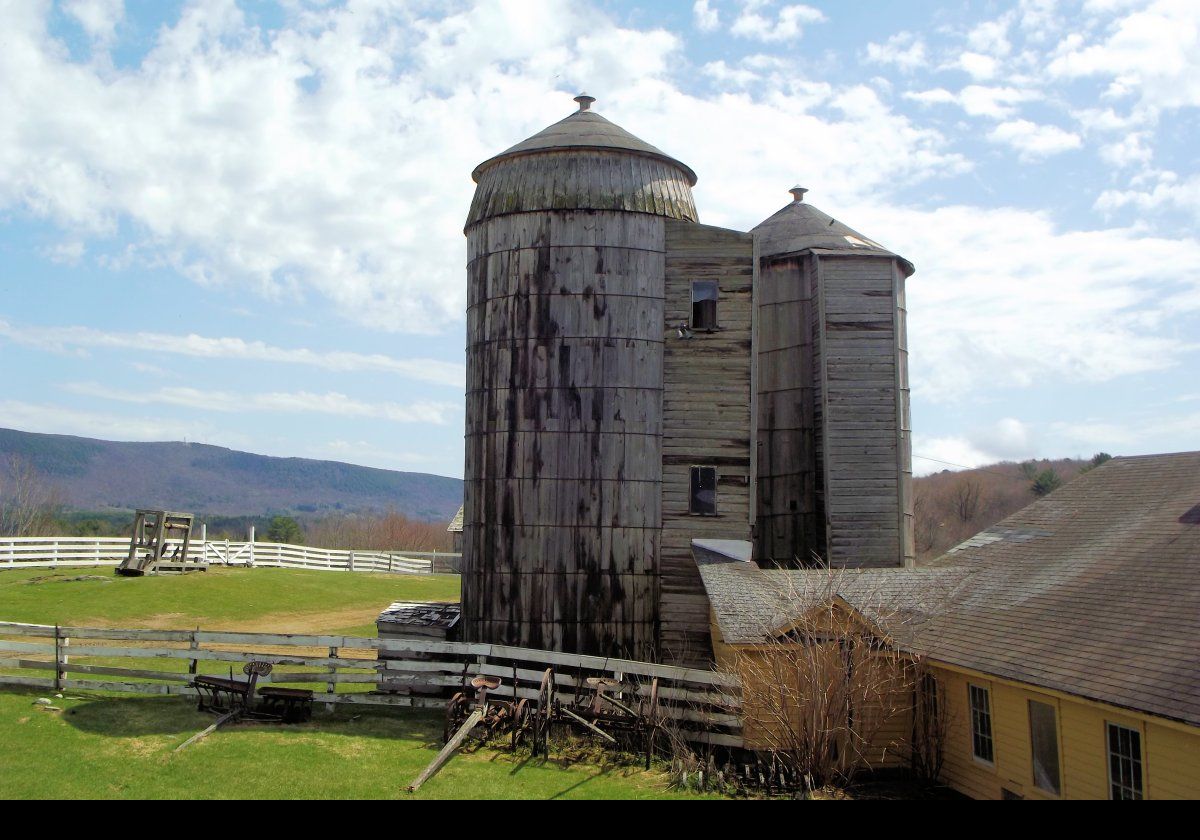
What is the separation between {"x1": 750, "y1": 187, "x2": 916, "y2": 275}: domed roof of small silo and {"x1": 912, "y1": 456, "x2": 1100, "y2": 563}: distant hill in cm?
6761

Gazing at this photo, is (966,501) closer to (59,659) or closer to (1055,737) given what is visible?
(1055,737)

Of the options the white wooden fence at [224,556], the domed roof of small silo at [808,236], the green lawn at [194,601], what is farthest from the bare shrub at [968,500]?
the domed roof of small silo at [808,236]

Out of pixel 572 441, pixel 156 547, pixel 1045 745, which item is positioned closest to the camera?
pixel 1045 745

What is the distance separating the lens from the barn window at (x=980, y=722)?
583 inches

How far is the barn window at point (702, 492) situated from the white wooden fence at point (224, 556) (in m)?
23.1

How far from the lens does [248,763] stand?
584 inches

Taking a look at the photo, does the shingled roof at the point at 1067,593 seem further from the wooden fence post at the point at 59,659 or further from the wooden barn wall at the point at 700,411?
the wooden fence post at the point at 59,659

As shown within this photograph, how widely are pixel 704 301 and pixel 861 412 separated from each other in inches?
199

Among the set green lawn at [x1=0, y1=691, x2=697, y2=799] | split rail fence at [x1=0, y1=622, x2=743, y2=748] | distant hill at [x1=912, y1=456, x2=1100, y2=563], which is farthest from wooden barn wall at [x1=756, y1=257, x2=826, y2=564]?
distant hill at [x1=912, y1=456, x2=1100, y2=563]

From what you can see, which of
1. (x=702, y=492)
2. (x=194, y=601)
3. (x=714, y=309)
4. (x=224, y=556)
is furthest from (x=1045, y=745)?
(x=224, y=556)

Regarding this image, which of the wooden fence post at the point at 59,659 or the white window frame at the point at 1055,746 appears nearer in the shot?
the white window frame at the point at 1055,746
